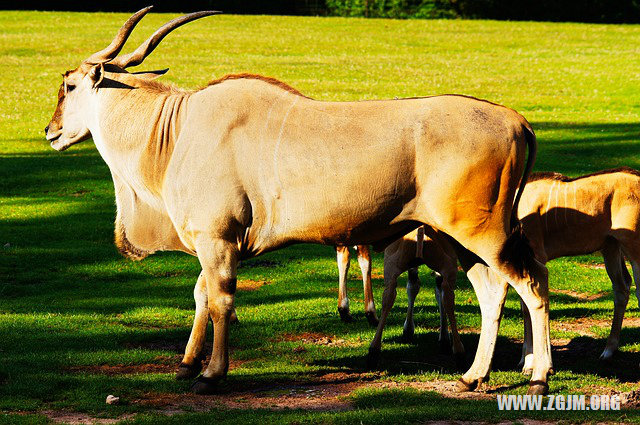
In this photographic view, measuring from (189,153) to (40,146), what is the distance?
13.8m

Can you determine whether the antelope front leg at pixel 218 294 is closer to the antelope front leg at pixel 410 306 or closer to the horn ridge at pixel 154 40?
the horn ridge at pixel 154 40

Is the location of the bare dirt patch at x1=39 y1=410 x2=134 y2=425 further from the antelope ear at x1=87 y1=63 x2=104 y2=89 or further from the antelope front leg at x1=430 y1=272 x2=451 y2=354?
the antelope front leg at x1=430 y1=272 x2=451 y2=354

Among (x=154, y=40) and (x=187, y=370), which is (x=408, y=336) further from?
(x=154, y=40)

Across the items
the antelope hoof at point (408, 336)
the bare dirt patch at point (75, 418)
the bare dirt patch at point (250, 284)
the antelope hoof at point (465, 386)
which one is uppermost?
the bare dirt patch at point (75, 418)

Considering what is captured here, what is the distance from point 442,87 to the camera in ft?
91.0

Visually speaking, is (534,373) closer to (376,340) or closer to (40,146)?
(376,340)

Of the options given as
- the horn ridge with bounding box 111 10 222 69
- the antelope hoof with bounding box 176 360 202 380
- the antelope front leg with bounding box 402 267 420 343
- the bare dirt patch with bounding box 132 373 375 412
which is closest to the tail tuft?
the bare dirt patch with bounding box 132 373 375 412

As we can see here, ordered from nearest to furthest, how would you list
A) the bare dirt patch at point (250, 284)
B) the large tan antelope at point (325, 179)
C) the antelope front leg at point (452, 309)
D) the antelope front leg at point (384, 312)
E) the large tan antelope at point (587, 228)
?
1. the large tan antelope at point (325, 179)
2. the antelope front leg at point (384, 312)
3. the antelope front leg at point (452, 309)
4. the large tan antelope at point (587, 228)
5. the bare dirt patch at point (250, 284)

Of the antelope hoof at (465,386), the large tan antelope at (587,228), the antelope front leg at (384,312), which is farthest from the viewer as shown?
the large tan antelope at (587,228)

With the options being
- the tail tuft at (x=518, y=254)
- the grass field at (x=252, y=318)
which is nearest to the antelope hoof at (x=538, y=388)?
the grass field at (x=252, y=318)

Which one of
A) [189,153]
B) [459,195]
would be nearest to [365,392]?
[459,195]

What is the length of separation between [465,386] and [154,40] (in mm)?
3897

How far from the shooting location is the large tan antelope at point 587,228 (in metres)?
8.98

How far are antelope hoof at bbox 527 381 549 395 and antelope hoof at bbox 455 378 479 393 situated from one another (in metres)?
0.44
